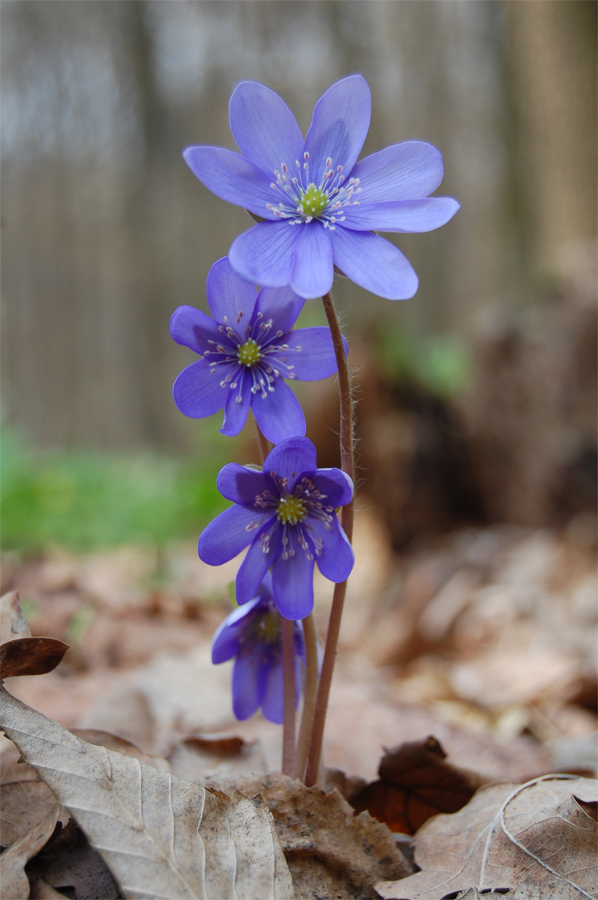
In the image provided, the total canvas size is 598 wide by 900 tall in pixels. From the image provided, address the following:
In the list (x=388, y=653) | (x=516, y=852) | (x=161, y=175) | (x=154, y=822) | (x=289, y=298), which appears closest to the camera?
(x=154, y=822)

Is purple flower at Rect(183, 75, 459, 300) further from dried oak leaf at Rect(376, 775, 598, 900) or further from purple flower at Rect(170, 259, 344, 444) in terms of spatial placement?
dried oak leaf at Rect(376, 775, 598, 900)

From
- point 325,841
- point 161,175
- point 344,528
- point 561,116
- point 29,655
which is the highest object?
point 161,175

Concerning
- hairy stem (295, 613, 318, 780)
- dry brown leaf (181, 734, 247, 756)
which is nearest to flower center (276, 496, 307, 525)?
hairy stem (295, 613, 318, 780)

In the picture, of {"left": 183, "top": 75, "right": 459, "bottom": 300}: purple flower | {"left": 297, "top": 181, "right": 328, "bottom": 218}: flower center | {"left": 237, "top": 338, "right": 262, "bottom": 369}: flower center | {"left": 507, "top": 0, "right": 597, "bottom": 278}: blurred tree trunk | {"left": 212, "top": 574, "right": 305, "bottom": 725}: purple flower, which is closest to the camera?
{"left": 183, "top": 75, "right": 459, "bottom": 300}: purple flower

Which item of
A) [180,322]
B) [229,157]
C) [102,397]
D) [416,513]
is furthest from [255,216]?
[102,397]

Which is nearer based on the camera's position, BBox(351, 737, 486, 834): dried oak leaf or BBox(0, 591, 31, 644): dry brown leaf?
BBox(0, 591, 31, 644): dry brown leaf

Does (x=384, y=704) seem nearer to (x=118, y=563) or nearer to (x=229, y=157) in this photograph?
(x=229, y=157)

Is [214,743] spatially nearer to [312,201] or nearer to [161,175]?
[312,201]

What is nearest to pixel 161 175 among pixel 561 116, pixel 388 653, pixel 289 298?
pixel 561 116
